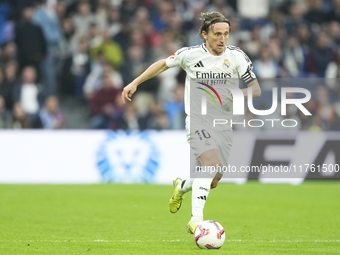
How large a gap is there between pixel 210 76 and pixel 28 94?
915cm

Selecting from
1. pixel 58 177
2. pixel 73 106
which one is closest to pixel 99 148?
pixel 58 177

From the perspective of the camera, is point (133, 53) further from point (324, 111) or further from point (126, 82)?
point (324, 111)

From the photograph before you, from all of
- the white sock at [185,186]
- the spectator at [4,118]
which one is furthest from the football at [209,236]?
the spectator at [4,118]

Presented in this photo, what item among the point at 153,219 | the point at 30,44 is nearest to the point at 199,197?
the point at 153,219

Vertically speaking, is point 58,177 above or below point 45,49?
below

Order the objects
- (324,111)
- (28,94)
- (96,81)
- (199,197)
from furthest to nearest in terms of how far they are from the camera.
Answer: (96,81)
(28,94)
(324,111)
(199,197)

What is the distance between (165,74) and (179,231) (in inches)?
335

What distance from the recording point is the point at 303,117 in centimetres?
1462

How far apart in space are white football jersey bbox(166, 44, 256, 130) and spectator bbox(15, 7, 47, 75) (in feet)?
31.0

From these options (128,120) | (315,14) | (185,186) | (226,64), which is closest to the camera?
(226,64)

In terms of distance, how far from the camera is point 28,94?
15.0 metres

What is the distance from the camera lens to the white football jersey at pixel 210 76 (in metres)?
6.75

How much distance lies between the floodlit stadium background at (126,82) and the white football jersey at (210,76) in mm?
7038

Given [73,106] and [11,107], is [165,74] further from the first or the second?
[11,107]
